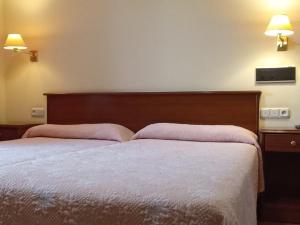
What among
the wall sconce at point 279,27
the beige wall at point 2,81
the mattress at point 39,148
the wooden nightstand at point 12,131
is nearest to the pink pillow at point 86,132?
the mattress at point 39,148

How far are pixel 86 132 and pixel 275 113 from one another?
155 centimetres

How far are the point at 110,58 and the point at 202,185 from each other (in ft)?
7.55

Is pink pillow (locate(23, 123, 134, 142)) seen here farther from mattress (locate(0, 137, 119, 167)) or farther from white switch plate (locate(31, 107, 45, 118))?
white switch plate (locate(31, 107, 45, 118))

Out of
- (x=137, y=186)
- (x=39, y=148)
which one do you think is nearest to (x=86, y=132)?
(x=39, y=148)

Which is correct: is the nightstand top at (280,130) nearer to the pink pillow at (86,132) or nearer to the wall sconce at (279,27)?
the wall sconce at (279,27)

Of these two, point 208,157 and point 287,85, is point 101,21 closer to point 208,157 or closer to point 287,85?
point 287,85

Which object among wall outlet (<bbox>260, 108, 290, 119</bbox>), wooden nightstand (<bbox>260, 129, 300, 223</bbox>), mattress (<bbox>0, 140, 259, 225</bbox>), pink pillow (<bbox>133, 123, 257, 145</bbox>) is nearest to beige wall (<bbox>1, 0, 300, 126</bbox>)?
wall outlet (<bbox>260, 108, 290, 119</bbox>)

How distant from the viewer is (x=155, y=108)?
3234 millimetres

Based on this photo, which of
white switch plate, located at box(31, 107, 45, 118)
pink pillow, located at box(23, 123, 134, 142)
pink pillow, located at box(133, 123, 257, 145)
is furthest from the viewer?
white switch plate, located at box(31, 107, 45, 118)

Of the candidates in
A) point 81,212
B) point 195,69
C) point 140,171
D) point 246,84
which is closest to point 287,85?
point 246,84

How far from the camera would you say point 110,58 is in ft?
11.3

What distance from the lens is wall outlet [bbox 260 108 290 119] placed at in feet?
9.72

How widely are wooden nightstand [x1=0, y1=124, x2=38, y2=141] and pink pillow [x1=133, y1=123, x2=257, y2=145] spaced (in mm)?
1183

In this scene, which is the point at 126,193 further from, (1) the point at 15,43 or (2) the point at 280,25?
(1) the point at 15,43
